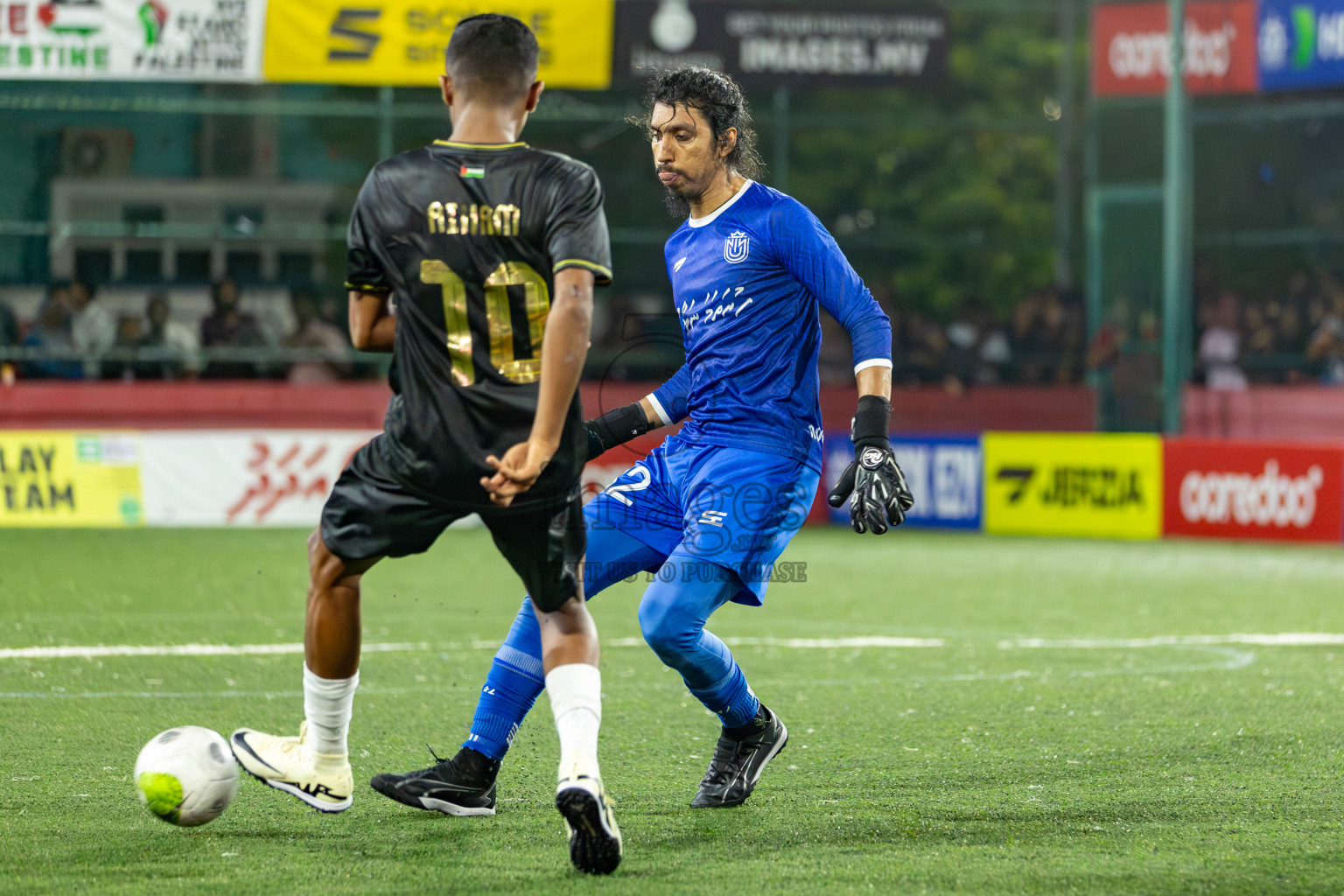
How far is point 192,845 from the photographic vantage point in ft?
14.2

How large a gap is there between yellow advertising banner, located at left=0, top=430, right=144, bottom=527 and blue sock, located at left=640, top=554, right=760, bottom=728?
10.6 meters

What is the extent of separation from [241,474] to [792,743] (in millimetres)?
9879

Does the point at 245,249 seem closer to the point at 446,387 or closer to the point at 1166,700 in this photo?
the point at 1166,700

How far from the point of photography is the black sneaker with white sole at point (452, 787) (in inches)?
186

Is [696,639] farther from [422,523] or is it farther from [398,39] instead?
[398,39]

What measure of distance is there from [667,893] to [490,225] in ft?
5.25

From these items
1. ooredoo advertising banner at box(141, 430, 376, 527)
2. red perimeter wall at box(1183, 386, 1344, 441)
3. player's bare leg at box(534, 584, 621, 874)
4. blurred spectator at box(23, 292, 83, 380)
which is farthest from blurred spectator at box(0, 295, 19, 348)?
player's bare leg at box(534, 584, 621, 874)

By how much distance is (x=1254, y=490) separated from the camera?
14.2m

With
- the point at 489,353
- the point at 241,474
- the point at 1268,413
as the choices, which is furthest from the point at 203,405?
the point at 489,353

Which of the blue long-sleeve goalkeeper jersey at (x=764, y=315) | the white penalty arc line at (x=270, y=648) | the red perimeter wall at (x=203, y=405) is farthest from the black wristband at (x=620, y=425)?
the red perimeter wall at (x=203, y=405)

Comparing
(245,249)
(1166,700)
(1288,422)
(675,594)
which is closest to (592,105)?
(245,249)

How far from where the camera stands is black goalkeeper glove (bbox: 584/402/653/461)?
5066 mm

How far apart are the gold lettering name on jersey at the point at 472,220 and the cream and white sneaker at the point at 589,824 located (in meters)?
1.29

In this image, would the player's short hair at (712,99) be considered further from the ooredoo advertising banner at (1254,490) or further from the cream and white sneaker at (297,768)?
the ooredoo advertising banner at (1254,490)
